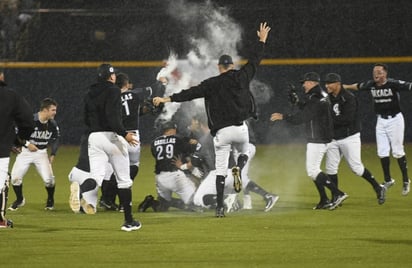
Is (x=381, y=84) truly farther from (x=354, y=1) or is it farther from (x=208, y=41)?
(x=354, y=1)

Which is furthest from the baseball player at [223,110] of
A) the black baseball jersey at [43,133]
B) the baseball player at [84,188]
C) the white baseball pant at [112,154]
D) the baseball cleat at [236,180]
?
the black baseball jersey at [43,133]

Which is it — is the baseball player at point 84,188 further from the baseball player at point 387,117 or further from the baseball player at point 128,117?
the baseball player at point 387,117

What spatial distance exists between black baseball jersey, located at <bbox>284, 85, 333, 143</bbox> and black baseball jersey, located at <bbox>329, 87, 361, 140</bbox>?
0.46 m

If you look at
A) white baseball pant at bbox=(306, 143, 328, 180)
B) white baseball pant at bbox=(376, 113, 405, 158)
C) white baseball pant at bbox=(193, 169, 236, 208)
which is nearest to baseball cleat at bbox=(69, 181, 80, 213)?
white baseball pant at bbox=(193, 169, 236, 208)

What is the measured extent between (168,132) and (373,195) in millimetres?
3810

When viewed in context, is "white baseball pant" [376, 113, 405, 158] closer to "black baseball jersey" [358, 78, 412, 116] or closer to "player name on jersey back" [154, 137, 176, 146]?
"black baseball jersey" [358, 78, 412, 116]

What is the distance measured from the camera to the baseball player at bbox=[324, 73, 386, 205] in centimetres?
1380

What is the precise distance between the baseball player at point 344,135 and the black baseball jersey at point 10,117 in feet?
16.7

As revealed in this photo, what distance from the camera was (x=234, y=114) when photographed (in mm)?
12375

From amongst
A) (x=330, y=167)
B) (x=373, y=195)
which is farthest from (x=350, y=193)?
(x=330, y=167)

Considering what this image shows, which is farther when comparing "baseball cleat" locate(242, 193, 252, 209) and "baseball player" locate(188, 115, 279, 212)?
"baseball cleat" locate(242, 193, 252, 209)

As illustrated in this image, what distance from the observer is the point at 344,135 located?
13.8 metres

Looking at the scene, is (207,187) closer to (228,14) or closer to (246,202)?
(246,202)

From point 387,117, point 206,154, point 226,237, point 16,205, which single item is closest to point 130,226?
point 226,237
